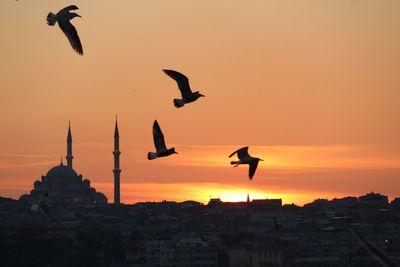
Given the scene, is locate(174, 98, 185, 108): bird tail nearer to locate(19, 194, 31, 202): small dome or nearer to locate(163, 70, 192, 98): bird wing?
locate(163, 70, 192, 98): bird wing

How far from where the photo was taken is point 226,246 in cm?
11438

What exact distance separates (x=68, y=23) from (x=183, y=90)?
2624 mm

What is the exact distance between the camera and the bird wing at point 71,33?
29.2m

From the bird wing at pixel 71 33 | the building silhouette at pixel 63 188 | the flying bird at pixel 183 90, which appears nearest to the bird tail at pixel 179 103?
the flying bird at pixel 183 90

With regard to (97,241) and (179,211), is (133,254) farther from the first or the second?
(179,211)

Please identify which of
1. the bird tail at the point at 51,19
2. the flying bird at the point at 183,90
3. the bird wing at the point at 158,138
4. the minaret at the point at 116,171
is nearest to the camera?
the bird tail at the point at 51,19

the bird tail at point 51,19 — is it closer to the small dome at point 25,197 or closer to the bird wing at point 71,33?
the bird wing at point 71,33

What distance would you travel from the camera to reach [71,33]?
1165 inches

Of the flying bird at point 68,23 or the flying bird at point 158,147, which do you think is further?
the flying bird at point 158,147

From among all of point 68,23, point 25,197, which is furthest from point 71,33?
point 25,197

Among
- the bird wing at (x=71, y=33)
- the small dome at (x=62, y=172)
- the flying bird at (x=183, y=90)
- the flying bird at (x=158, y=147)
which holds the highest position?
the small dome at (x=62, y=172)

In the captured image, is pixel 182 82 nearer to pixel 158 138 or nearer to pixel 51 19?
pixel 158 138

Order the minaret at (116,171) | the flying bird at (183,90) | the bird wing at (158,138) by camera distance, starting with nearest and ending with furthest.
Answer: the flying bird at (183,90), the bird wing at (158,138), the minaret at (116,171)

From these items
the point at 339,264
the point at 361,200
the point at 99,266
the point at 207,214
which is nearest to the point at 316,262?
the point at 339,264
